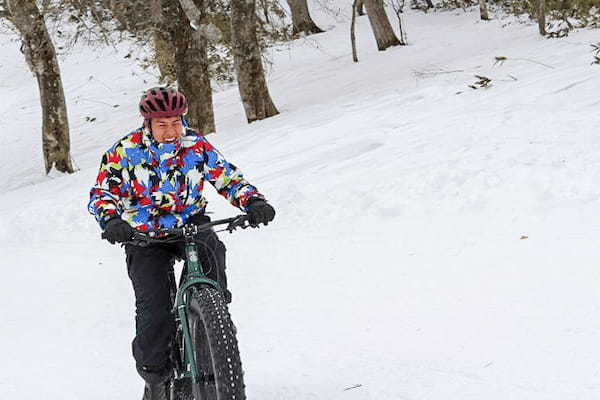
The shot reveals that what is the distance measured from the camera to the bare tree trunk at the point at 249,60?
11805mm

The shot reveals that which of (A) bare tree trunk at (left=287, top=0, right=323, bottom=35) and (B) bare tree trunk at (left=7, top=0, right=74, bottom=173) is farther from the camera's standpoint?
(A) bare tree trunk at (left=287, top=0, right=323, bottom=35)

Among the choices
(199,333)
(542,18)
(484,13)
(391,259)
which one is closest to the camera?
(199,333)

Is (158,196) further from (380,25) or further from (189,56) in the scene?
(380,25)

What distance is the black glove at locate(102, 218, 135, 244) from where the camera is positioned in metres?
3.18

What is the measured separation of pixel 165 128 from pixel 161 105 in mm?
119

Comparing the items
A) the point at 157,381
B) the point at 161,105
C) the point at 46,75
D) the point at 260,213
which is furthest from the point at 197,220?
the point at 46,75

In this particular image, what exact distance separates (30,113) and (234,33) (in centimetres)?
1049

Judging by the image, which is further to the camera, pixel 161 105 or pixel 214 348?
pixel 161 105

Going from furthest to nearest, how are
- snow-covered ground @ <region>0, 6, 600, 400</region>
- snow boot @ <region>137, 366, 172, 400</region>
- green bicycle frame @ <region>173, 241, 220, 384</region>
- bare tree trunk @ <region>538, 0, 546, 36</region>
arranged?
bare tree trunk @ <region>538, 0, 546, 36</region> → snow-covered ground @ <region>0, 6, 600, 400</region> → snow boot @ <region>137, 366, 172, 400</region> → green bicycle frame @ <region>173, 241, 220, 384</region>

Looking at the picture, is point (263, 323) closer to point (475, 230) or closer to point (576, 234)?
point (475, 230)

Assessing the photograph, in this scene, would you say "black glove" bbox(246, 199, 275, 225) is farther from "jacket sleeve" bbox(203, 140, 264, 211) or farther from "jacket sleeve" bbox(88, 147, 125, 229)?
"jacket sleeve" bbox(88, 147, 125, 229)

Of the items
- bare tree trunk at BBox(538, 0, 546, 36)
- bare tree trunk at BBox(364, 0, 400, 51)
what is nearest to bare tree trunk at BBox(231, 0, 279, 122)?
bare tree trunk at BBox(538, 0, 546, 36)

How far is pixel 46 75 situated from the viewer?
11.9 meters

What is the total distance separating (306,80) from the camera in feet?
56.8
